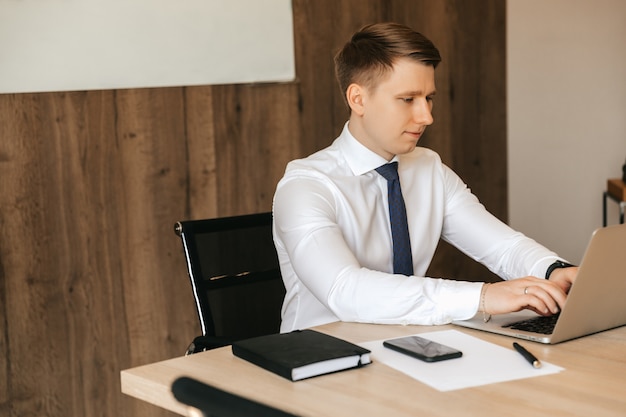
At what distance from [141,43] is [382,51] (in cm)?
109

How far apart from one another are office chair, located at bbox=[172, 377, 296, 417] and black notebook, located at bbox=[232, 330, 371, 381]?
2.26ft

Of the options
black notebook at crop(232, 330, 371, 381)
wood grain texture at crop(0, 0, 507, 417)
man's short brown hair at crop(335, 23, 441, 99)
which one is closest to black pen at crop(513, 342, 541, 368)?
black notebook at crop(232, 330, 371, 381)

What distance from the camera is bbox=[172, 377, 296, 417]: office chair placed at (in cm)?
63

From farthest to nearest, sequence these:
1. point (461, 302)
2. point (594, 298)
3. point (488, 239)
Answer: point (488, 239) → point (461, 302) → point (594, 298)

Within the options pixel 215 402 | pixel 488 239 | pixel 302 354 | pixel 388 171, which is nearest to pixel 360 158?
pixel 388 171

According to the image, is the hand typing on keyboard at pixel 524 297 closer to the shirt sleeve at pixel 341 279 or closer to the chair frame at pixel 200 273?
the shirt sleeve at pixel 341 279

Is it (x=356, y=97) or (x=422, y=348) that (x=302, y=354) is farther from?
(x=356, y=97)

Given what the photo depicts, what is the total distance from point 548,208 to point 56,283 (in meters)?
2.50

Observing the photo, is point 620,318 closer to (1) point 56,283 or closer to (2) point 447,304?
(2) point 447,304

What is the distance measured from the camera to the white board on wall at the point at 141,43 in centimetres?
266

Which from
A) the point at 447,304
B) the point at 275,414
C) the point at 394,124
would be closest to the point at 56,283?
the point at 394,124

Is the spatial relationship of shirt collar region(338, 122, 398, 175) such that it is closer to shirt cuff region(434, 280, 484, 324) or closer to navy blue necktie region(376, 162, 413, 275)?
navy blue necktie region(376, 162, 413, 275)

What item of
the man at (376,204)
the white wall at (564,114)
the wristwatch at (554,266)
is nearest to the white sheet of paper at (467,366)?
the man at (376,204)

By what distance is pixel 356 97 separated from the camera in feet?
7.09
